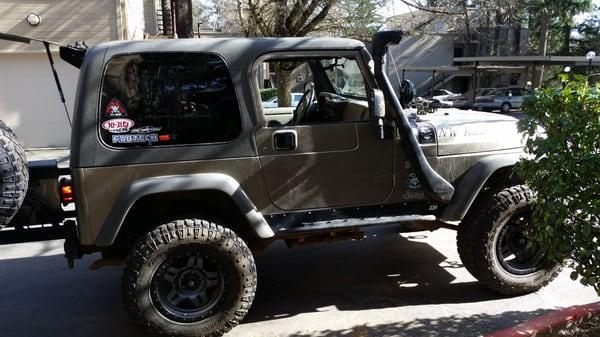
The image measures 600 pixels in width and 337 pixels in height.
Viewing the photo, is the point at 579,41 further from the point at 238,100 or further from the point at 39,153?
the point at 238,100

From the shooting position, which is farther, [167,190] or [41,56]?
[41,56]

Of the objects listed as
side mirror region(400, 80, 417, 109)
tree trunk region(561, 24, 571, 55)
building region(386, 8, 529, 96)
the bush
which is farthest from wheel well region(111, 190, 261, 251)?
tree trunk region(561, 24, 571, 55)

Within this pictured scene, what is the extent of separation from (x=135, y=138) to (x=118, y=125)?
13cm

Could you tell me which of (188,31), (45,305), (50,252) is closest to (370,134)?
(45,305)

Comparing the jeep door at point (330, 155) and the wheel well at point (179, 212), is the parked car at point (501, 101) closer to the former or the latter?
the jeep door at point (330, 155)

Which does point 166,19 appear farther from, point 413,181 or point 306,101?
point 413,181

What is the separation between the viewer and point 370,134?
378 centimetres

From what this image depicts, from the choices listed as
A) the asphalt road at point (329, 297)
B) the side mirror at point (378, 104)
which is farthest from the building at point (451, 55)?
the side mirror at point (378, 104)

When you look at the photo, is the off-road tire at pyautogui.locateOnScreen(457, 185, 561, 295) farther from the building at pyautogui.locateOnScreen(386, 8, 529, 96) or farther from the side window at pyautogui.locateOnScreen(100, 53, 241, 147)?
the building at pyautogui.locateOnScreen(386, 8, 529, 96)

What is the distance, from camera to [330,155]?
12.3 feet

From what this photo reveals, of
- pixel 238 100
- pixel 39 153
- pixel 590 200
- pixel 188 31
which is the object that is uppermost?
pixel 188 31

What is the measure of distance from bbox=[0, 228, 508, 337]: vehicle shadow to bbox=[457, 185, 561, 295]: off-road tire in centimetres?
23

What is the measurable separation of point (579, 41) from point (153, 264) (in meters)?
50.9

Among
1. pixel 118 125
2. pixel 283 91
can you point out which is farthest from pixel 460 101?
pixel 118 125
